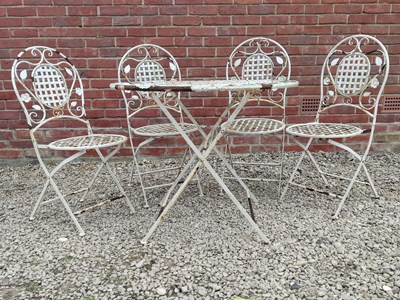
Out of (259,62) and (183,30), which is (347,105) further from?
(183,30)

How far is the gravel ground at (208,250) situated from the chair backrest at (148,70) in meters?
0.72

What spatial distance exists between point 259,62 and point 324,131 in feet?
2.70

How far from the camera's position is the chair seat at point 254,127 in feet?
7.70

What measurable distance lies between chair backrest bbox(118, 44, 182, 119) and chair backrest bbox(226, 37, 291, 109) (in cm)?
46

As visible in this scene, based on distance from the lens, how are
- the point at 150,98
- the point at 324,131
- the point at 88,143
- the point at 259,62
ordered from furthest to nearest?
the point at 259,62 → the point at 150,98 → the point at 324,131 → the point at 88,143

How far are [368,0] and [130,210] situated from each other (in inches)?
101

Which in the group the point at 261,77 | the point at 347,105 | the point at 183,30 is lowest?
the point at 347,105

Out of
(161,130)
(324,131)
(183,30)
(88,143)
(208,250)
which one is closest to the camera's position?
(208,250)

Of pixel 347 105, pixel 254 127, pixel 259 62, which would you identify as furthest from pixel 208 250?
pixel 259 62

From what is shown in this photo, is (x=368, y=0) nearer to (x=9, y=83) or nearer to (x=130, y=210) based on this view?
(x=130, y=210)

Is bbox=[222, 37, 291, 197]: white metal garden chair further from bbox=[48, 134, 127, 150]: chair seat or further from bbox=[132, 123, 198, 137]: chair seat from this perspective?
bbox=[48, 134, 127, 150]: chair seat

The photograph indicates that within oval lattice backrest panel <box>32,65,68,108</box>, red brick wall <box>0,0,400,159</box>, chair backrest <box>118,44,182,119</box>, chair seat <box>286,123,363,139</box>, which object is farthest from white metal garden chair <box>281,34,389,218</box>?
oval lattice backrest panel <box>32,65,68,108</box>

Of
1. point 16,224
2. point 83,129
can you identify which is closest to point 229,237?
point 16,224

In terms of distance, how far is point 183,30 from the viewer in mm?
3133
